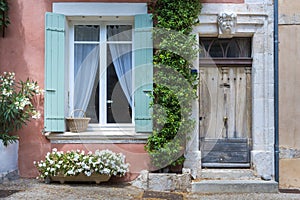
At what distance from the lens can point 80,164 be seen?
559 cm

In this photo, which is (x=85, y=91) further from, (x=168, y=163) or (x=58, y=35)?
(x=168, y=163)

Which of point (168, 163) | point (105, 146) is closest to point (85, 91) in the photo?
point (105, 146)

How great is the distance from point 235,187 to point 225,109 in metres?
1.37

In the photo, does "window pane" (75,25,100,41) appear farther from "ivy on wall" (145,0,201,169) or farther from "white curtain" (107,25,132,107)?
"ivy on wall" (145,0,201,169)

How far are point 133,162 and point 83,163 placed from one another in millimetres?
890

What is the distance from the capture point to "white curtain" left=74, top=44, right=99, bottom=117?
6.38 meters

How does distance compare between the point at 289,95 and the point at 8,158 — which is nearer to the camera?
the point at 8,158

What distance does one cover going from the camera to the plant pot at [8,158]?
18.9ft

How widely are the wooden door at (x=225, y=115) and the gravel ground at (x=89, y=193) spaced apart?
0.97 m

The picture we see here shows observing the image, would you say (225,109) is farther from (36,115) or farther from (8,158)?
(8,158)

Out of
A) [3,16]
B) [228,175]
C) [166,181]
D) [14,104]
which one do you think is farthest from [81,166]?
[3,16]

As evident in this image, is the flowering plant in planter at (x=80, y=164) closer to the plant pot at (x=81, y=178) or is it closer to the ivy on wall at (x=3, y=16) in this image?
the plant pot at (x=81, y=178)

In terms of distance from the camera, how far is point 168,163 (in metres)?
5.90

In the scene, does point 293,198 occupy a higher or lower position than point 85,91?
lower
